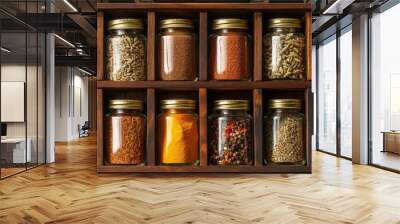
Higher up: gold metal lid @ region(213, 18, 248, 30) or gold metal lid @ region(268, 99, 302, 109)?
gold metal lid @ region(213, 18, 248, 30)

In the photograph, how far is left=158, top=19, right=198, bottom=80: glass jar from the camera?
6.65 ft

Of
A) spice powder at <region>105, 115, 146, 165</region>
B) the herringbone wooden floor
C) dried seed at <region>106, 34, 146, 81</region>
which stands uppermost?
dried seed at <region>106, 34, 146, 81</region>

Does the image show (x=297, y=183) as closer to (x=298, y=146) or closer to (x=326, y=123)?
(x=298, y=146)

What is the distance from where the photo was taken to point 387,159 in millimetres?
4953

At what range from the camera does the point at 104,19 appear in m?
2.16

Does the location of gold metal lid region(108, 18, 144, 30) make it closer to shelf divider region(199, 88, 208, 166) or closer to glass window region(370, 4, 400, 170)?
shelf divider region(199, 88, 208, 166)

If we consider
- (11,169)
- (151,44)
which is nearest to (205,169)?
(151,44)

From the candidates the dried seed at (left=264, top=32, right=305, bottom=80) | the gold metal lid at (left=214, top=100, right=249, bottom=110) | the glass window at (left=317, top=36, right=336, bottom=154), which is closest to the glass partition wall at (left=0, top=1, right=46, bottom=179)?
the gold metal lid at (left=214, top=100, right=249, bottom=110)

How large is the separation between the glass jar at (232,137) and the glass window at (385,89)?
3.20 meters

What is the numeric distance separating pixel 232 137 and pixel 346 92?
461 cm

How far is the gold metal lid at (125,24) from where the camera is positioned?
80.7 inches

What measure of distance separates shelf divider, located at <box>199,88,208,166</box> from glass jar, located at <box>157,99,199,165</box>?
0.18 ft

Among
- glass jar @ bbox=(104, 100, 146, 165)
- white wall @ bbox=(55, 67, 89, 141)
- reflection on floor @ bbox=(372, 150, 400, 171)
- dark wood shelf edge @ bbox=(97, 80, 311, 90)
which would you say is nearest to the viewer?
dark wood shelf edge @ bbox=(97, 80, 311, 90)

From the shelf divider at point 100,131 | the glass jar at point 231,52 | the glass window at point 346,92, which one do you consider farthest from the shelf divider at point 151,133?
the glass window at point 346,92
